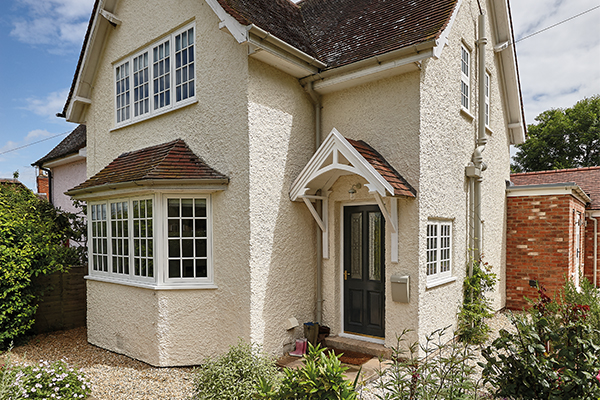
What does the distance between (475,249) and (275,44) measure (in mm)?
6298

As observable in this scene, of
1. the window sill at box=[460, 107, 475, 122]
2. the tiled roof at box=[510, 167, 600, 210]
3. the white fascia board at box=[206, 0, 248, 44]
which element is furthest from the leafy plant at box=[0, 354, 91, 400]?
the tiled roof at box=[510, 167, 600, 210]

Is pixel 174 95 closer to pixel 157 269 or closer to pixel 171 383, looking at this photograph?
pixel 157 269

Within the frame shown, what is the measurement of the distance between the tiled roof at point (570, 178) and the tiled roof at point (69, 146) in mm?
16194

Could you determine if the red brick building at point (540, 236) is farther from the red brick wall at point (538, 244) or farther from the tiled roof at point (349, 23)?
the tiled roof at point (349, 23)

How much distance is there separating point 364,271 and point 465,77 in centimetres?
516

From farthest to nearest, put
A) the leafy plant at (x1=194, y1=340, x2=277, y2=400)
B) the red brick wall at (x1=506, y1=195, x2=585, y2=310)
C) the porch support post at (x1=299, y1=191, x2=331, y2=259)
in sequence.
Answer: the red brick wall at (x1=506, y1=195, x2=585, y2=310)
the porch support post at (x1=299, y1=191, x2=331, y2=259)
the leafy plant at (x1=194, y1=340, x2=277, y2=400)

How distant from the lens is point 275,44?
657 cm

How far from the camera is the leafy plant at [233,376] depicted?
184 inches

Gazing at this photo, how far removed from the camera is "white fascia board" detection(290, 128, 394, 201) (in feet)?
20.0

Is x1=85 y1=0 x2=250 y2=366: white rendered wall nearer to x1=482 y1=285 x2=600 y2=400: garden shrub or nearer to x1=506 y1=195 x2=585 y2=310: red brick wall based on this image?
x1=482 y1=285 x2=600 y2=400: garden shrub

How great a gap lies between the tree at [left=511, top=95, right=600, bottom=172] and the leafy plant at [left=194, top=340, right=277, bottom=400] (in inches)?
1439

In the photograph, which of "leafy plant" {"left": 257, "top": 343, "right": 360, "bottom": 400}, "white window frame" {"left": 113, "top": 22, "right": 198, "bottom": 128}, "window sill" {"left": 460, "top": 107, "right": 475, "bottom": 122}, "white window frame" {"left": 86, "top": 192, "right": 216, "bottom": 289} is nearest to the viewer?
"leafy plant" {"left": 257, "top": 343, "right": 360, "bottom": 400}

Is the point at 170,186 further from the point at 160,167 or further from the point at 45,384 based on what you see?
the point at 45,384

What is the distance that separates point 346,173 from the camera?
7.30 metres
